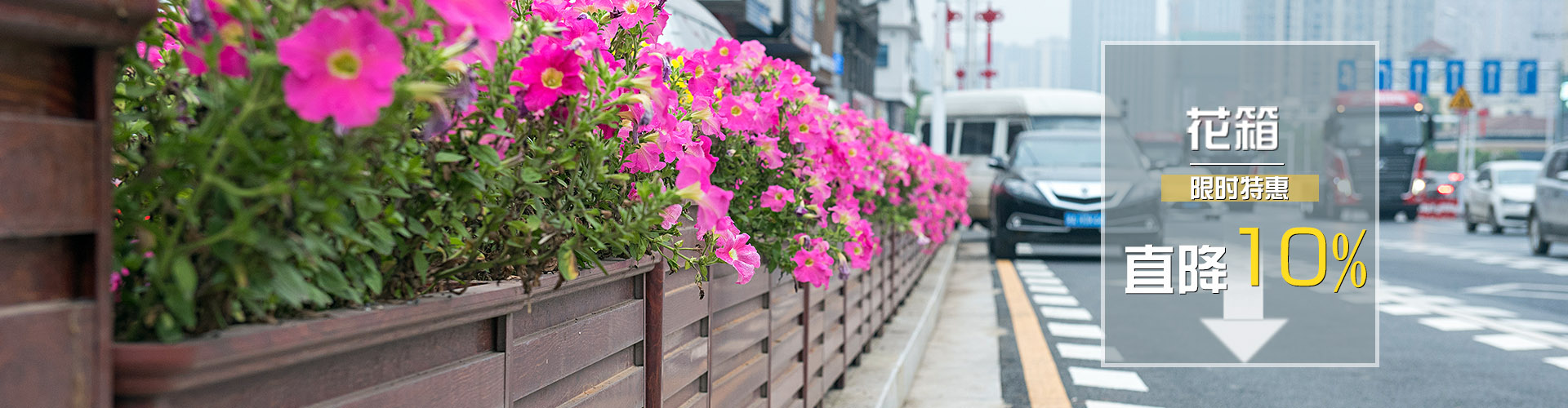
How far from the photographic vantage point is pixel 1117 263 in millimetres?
12977

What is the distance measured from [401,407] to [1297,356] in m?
6.48

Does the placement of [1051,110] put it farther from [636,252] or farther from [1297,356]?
[636,252]

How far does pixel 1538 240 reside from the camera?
53.3ft

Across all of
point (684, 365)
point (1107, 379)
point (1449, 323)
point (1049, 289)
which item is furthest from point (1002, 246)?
point (684, 365)

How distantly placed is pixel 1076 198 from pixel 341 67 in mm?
12105

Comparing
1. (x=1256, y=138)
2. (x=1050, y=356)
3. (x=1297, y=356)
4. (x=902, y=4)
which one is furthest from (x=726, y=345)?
(x=902, y=4)

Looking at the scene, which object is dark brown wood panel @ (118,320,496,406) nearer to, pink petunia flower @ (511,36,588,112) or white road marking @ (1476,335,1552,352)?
pink petunia flower @ (511,36,588,112)

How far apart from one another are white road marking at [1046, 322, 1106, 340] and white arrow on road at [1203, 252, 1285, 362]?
2.53ft

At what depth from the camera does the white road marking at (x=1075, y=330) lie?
7281 mm

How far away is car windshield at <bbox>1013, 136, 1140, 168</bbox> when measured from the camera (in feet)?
42.8

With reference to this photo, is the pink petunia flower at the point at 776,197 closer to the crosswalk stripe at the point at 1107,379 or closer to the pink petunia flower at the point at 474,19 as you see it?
the pink petunia flower at the point at 474,19

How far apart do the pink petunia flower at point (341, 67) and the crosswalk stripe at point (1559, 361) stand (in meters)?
7.35

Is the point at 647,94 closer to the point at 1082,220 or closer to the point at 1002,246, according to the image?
the point at 1082,220

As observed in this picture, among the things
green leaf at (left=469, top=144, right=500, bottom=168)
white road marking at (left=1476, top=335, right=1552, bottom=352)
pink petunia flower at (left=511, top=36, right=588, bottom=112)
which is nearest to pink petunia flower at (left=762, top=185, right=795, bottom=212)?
pink petunia flower at (left=511, top=36, right=588, bottom=112)
